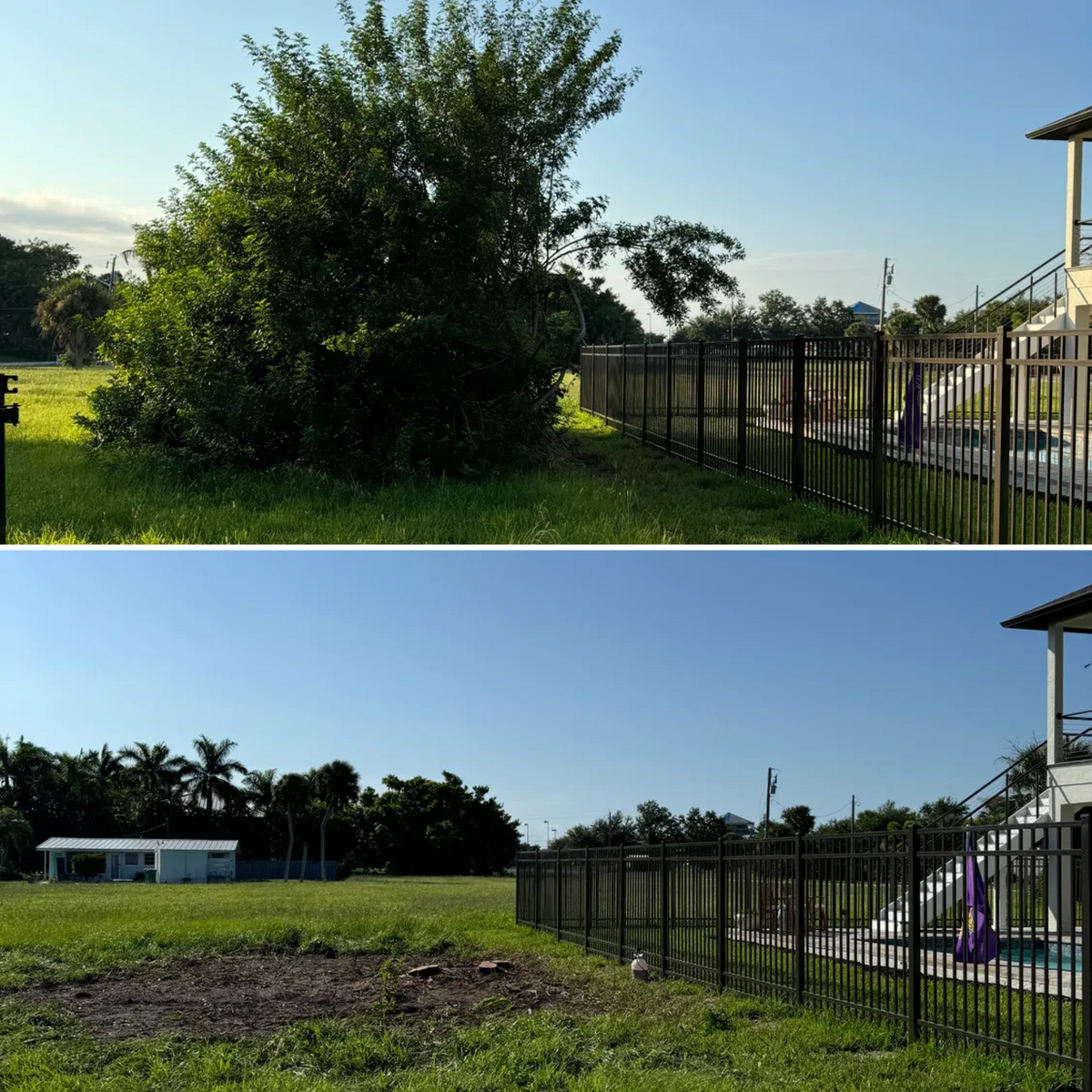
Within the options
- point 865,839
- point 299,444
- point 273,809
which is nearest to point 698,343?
point 299,444

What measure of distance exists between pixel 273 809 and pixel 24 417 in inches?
1646

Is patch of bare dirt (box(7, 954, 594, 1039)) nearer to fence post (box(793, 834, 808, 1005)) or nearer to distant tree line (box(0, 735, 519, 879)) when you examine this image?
fence post (box(793, 834, 808, 1005))

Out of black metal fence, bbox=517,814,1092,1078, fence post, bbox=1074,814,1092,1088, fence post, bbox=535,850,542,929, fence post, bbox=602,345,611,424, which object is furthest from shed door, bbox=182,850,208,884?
fence post, bbox=1074,814,1092,1088

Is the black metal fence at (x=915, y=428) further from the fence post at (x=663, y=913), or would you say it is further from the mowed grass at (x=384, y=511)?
the fence post at (x=663, y=913)

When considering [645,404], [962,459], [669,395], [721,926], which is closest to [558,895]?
[721,926]

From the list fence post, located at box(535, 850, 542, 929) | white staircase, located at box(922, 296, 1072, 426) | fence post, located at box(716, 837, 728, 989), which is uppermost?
white staircase, located at box(922, 296, 1072, 426)

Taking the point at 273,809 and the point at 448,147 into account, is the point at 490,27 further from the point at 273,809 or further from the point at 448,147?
the point at 273,809

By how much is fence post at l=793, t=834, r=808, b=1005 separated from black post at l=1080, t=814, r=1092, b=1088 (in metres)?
3.14

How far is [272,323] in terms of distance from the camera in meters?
15.8

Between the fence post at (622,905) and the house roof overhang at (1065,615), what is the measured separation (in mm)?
6443

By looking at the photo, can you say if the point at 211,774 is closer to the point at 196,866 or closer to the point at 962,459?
the point at 196,866

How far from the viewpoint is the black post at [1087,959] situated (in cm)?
622

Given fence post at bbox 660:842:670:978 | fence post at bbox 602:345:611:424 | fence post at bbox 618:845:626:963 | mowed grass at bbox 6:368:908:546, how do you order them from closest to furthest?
fence post at bbox 660:842:670:978, mowed grass at bbox 6:368:908:546, fence post at bbox 618:845:626:963, fence post at bbox 602:345:611:424

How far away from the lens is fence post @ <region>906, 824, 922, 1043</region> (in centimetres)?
791
